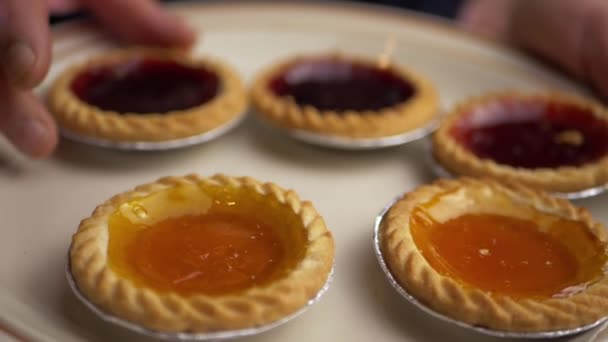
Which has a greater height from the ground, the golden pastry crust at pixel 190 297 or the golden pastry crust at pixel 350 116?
the golden pastry crust at pixel 350 116

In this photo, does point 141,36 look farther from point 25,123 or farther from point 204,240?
point 204,240

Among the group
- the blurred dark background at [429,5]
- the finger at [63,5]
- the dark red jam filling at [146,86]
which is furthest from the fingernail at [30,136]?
the blurred dark background at [429,5]

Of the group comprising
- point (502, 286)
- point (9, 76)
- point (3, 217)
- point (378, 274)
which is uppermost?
point (9, 76)

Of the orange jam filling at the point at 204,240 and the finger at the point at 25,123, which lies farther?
the finger at the point at 25,123

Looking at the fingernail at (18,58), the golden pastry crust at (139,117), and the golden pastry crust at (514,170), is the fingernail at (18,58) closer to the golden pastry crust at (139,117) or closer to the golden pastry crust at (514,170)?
the golden pastry crust at (139,117)

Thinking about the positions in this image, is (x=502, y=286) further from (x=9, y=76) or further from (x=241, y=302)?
(x=9, y=76)

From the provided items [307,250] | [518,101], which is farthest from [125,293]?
[518,101]

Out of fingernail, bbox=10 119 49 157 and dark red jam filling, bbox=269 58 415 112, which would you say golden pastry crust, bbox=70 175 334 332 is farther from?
dark red jam filling, bbox=269 58 415 112
